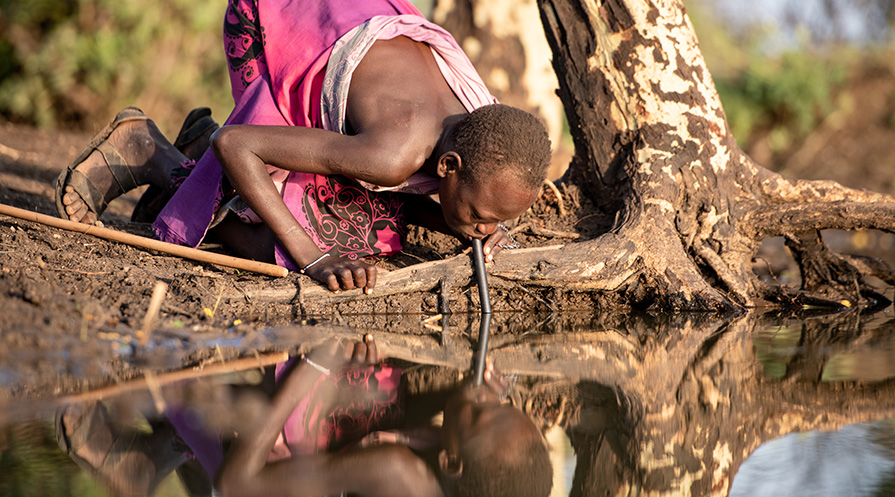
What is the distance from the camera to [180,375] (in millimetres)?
1908

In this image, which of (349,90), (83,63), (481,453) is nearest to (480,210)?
(349,90)

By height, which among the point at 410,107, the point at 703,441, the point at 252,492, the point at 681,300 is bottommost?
the point at 252,492

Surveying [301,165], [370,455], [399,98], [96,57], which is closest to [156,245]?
[301,165]

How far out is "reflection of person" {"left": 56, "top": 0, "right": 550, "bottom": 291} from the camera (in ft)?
8.57

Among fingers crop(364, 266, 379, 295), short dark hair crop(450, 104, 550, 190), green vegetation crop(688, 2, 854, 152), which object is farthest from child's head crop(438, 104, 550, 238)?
green vegetation crop(688, 2, 854, 152)

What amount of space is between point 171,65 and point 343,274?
203 inches

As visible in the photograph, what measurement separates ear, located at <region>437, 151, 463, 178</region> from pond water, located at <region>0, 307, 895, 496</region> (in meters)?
0.56

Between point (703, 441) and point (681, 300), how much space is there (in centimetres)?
151

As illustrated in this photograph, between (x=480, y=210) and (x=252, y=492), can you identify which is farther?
(x=480, y=210)

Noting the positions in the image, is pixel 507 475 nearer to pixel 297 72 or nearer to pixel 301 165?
pixel 301 165

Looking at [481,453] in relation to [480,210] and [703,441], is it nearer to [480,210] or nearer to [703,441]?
[703,441]

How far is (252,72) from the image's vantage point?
10.2 feet

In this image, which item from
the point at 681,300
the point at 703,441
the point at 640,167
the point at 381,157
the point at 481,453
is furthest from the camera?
the point at 640,167

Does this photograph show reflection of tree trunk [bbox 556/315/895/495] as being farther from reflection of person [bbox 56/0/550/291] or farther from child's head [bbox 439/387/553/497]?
reflection of person [bbox 56/0/550/291]
